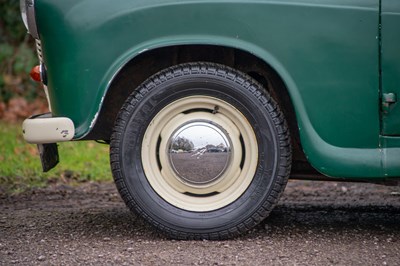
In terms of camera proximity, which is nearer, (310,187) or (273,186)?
(273,186)

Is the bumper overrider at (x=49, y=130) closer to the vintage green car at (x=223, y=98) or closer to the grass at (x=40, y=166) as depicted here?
the vintage green car at (x=223, y=98)

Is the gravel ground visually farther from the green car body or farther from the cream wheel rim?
the green car body

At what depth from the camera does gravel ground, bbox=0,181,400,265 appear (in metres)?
3.56

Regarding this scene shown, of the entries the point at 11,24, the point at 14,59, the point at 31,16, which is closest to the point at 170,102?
the point at 31,16

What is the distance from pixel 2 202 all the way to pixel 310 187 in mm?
2249

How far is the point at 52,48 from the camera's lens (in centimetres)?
386

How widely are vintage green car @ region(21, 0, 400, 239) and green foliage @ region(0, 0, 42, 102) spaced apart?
20.6 ft

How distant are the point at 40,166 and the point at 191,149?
300cm

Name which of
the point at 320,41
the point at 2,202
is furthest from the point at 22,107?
the point at 320,41

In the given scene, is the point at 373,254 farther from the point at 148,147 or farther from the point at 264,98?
the point at 148,147

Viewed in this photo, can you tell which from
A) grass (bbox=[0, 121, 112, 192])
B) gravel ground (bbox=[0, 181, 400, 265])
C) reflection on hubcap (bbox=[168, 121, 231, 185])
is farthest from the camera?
grass (bbox=[0, 121, 112, 192])

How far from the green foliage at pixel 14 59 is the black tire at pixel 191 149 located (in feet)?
21.0

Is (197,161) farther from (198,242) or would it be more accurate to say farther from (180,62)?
(180,62)

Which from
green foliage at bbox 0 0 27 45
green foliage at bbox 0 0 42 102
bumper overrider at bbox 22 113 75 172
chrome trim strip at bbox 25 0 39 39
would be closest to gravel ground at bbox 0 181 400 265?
bumper overrider at bbox 22 113 75 172
